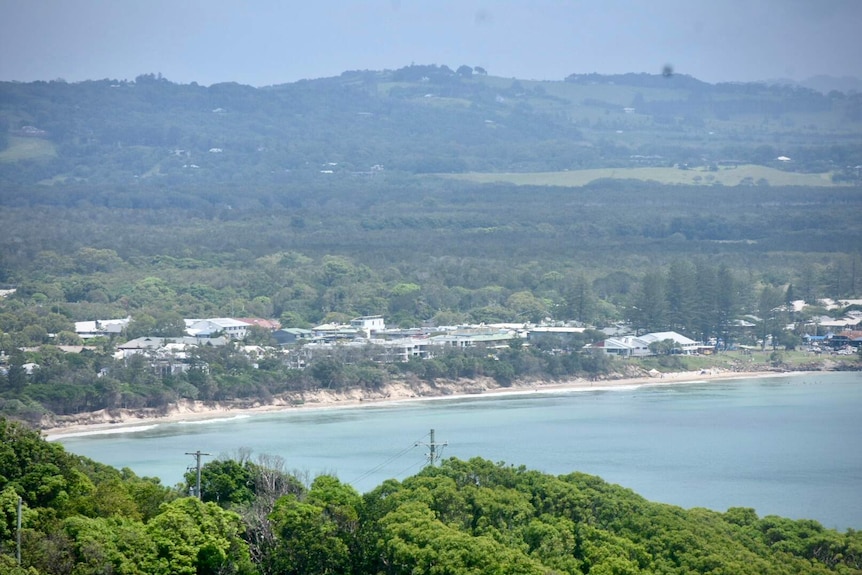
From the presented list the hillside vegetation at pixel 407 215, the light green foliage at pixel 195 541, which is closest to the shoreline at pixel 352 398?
the hillside vegetation at pixel 407 215

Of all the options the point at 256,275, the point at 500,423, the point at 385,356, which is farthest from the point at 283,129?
the point at 500,423

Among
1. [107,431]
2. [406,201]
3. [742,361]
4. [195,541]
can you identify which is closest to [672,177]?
[406,201]

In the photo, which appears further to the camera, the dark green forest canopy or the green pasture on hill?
the green pasture on hill

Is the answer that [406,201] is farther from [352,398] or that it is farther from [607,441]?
[607,441]

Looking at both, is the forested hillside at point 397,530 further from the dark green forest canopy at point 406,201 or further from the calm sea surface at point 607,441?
the dark green forest canopy at point 406,201

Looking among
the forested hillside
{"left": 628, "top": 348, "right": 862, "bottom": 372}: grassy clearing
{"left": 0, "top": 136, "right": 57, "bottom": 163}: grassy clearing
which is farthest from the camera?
{"left": 0, "top": 136, "right": 57, "bottom": 163}: grassy clearing

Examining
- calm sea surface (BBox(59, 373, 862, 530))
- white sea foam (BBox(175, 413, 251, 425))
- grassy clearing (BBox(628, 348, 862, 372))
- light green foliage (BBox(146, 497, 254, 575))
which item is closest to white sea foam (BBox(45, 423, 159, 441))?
calm sea surface (BBox(59, 373, 862, 530))

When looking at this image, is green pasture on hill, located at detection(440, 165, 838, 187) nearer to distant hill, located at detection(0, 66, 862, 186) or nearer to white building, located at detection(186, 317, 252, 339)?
distant hill, located at detection(0, 66, 862, 186)

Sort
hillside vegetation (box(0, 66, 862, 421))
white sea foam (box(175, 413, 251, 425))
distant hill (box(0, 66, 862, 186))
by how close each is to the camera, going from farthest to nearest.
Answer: distant hill (box(0, 66, 862, 186)), hillside vegetation (box(0, 66, 862, 421)), white sea foam (box(175, 413, 251, 425))
